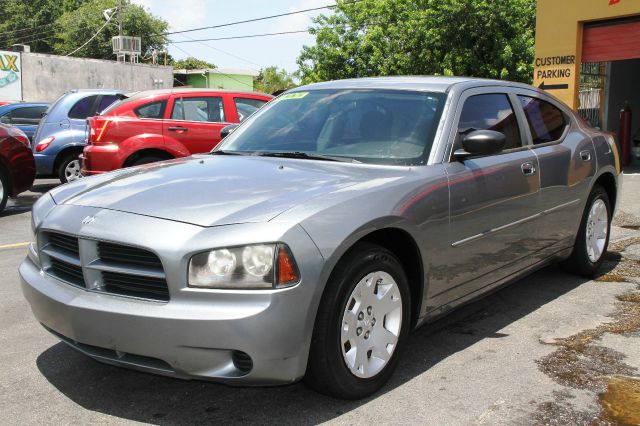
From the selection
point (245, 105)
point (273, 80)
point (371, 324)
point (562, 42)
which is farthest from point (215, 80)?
point (371, 324)

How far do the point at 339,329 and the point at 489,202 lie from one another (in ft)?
4.98

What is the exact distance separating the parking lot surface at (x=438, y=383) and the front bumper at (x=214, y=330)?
1.25 ft

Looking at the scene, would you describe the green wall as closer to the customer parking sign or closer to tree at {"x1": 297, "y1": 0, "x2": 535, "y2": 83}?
the customer parking sign

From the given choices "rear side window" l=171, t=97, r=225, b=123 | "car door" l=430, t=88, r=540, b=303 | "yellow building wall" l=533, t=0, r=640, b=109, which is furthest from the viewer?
"yellow building wall" l=533, t=0, r=640, b=109

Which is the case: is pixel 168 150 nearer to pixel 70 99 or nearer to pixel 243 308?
pixel 70 99

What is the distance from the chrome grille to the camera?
9.72 ft

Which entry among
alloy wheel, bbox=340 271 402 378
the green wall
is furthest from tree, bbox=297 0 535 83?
the green wall

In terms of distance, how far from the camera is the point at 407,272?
3697 mm

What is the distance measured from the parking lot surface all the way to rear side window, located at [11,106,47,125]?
10.2m

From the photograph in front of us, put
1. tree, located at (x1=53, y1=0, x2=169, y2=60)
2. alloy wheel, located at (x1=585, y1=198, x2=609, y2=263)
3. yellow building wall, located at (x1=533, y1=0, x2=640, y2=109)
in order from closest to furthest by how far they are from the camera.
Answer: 1. alloy wheel, located at (x1=585, y1=198, x2=609, y2=263)
2. yellow building wall, located at (x1=533, y1=0, x2=640, y2=109)
3. tree, located at (x1=53, y1=0, x2=169, y2=60)

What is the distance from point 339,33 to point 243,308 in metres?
27.0

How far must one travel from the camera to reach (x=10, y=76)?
113 ft

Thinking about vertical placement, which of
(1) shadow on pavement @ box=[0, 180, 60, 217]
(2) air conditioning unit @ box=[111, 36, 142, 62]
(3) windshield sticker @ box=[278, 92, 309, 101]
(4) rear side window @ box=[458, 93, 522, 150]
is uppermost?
(2) air conditioning unit @ box=[111, 36, 142, 62]

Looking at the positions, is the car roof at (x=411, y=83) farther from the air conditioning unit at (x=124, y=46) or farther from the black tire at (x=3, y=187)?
the air conditioning unit at (x=124, y=46)
